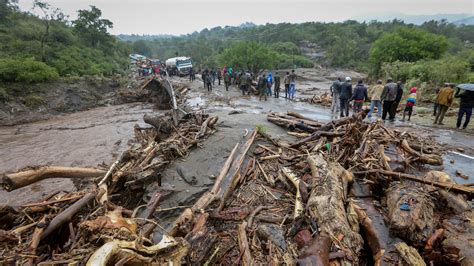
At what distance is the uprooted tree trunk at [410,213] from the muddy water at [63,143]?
10.1m

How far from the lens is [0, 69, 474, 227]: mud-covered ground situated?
21.6ft

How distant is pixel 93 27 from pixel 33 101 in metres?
31.6

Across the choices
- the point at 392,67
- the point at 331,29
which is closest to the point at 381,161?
the point at 392,67

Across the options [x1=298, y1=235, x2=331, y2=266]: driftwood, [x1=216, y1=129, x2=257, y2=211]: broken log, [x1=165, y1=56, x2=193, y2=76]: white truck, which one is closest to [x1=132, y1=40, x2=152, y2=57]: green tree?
[x1=165, y1=56, x2=193, y2=76]: white truck

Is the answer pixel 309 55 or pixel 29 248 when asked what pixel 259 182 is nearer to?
pixel 29 248

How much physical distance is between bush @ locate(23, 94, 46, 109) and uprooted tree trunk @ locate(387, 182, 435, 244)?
27.2 metres

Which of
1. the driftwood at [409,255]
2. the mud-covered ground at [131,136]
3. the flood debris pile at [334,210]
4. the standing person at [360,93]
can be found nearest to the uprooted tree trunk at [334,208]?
the flood debris pile at [334,210]

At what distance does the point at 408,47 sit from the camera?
34656mm

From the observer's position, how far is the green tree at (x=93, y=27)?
47.5 metres

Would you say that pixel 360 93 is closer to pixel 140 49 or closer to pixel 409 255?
pixel 409 255

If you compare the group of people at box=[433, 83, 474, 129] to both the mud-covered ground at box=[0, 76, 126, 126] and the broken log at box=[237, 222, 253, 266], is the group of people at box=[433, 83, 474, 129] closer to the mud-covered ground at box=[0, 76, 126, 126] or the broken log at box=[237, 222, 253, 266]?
the broken log at box=[237, 222, 253, 266]

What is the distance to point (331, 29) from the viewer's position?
83250mm

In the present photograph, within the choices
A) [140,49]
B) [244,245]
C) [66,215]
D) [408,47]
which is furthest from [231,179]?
[140,49]

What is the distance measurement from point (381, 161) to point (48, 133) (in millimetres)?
20285
